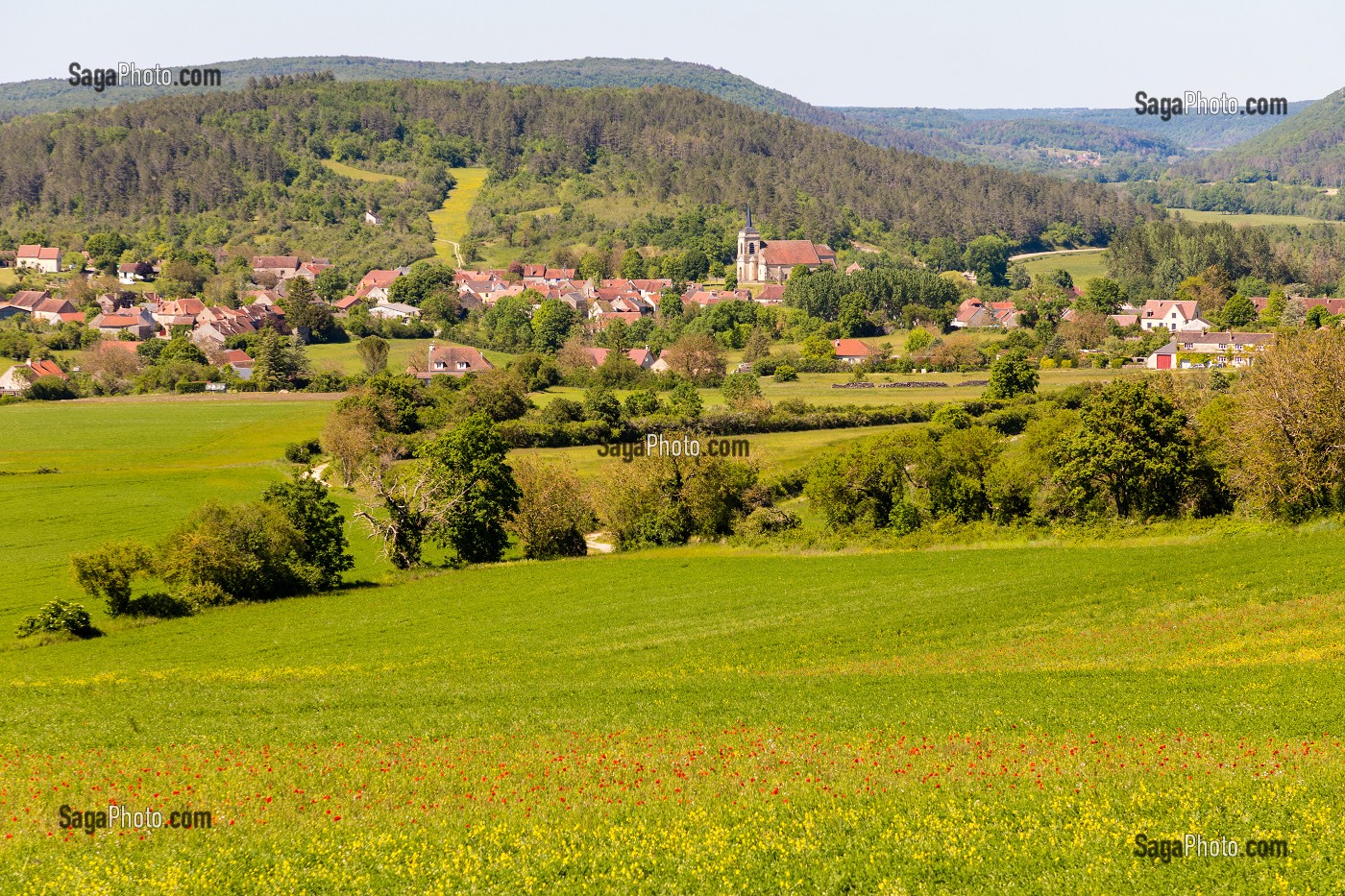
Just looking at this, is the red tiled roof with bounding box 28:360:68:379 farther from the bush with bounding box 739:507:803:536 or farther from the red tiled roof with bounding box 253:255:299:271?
the bush with bounding box 739:507:803:536

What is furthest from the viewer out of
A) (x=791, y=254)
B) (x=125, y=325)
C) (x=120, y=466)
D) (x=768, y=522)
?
(x=791, y=254)

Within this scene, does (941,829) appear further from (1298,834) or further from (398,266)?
(398,266)

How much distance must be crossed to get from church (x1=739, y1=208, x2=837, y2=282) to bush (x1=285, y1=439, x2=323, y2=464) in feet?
409

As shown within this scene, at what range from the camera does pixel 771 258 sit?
194 m

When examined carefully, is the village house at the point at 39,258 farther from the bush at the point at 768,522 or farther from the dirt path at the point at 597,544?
the bush at the point at 768,522

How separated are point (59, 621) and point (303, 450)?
39609mm

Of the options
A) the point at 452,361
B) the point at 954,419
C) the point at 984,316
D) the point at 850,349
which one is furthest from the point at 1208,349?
the point at 452,361

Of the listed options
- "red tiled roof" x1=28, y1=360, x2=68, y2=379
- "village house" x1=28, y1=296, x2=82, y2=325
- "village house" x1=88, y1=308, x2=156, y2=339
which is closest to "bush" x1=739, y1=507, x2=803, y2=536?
"red tiled roof" x1=28, y1=360, x2=68, y2=379

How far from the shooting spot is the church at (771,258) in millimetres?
191988

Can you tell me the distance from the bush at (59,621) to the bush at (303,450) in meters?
37.3

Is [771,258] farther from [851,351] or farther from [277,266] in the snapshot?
[277,266]

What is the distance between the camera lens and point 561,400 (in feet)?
284

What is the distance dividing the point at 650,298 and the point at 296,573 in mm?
128221

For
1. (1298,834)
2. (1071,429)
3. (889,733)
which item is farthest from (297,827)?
(1071,429)
